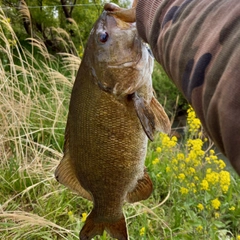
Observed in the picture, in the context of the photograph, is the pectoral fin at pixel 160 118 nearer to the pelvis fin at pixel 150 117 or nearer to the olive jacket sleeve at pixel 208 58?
the pelvis fin at pixel 150 117

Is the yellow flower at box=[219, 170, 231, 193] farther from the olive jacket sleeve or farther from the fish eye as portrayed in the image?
the olive jacket sleeve

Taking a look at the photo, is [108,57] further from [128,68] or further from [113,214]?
[113,214]

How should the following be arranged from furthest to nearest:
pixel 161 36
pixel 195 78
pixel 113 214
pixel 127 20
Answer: pixel 113 214 → pixel 127 20 → pixel 161 36 → pixel 195 78

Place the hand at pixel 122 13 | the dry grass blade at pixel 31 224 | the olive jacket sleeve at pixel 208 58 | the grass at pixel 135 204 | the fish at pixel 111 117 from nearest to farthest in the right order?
the olive jacket sleeve at pixel 208 58
the hand at pixel 122 13
the fish at pixel 111 117
the dry grass blade at pixel 31 224
the grass at pixel 135 204

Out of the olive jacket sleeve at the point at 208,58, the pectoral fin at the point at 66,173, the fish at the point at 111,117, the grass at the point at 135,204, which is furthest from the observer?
the grass at the point at 135,204

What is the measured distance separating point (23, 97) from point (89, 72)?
2.30 m

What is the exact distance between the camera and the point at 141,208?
9.69 ft

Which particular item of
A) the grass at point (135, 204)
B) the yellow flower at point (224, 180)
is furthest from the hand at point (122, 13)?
the yellow flower at point (224, 180)

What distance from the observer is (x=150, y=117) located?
4.50 ft

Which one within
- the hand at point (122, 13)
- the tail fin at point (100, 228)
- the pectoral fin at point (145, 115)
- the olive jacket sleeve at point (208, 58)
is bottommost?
the tail fin at point (100, 228)

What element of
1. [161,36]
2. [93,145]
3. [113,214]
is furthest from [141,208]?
[161,36]

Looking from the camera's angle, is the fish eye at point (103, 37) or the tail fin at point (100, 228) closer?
the fish eye at point (103, 37)

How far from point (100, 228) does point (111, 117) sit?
0.53 m

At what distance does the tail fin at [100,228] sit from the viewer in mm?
1688
